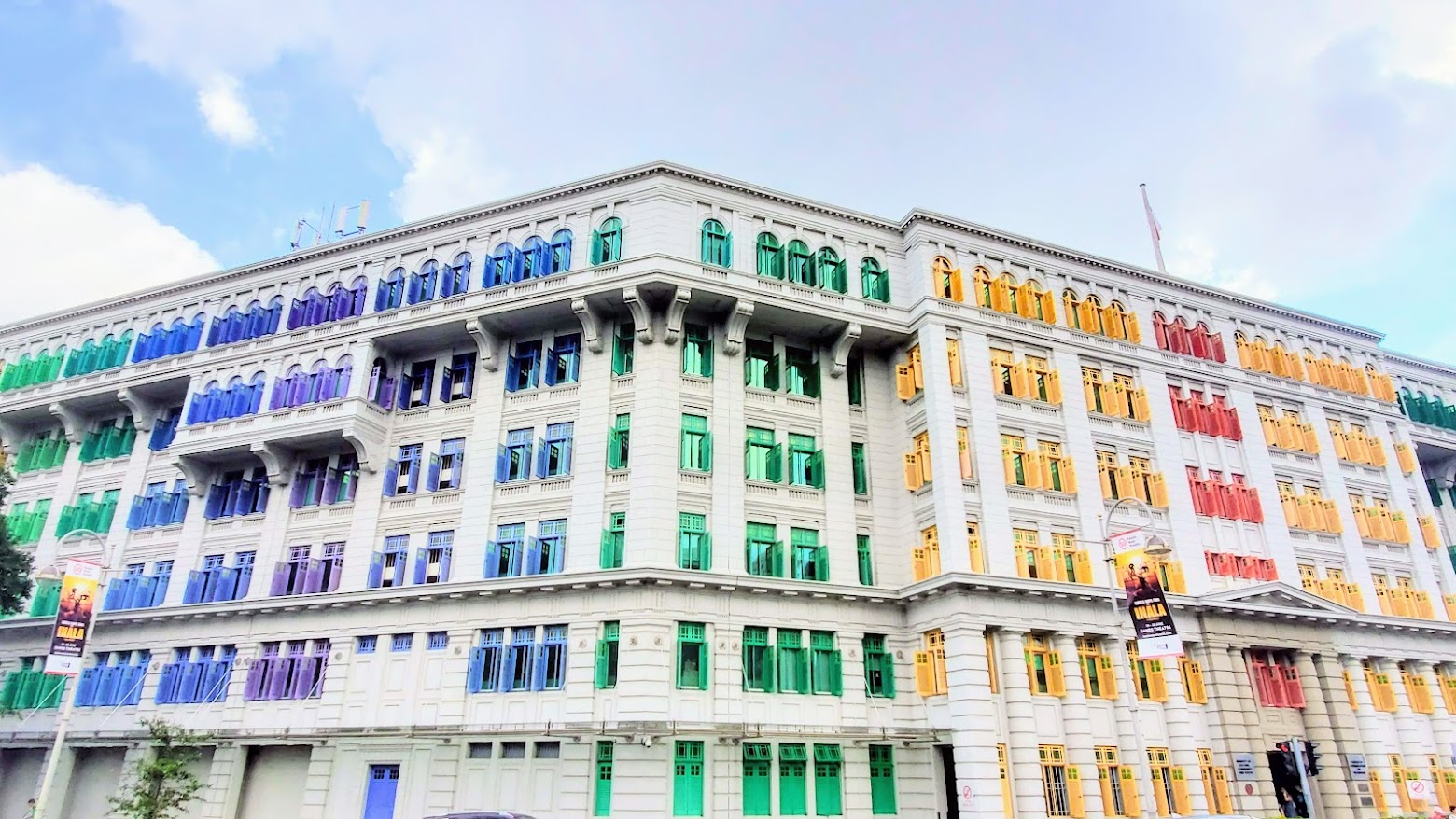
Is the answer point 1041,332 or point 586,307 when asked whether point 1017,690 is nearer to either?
point 1041,332

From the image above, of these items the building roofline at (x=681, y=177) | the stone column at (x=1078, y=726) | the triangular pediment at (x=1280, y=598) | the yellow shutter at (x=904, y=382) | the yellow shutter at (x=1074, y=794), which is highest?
the building roofline at (x=681, y=177)

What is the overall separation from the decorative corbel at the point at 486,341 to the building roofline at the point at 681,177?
4.60m

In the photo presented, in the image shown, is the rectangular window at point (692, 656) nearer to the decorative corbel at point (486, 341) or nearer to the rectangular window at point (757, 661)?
the rectangular window at point (757, 661)

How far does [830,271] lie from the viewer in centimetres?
3130

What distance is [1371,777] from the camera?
28.7 metres

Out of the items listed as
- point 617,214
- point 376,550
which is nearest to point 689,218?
point 617,214

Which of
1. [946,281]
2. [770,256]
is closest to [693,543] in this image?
[770,256]

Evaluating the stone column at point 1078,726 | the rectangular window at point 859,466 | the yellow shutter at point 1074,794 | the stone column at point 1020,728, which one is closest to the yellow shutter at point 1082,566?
the stone column at point 1078,726

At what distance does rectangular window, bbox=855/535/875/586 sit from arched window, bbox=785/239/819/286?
9.14 metres

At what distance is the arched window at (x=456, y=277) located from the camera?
30734 mm

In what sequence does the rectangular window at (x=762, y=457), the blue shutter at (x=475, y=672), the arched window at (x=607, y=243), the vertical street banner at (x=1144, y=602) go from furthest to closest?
1. the arched window at (x=607, y=243)
2. the rectangular window at (x=762, y=457)
3. the blue shutter at (x=475, y=672)
4. the vertical street banner at (x=1144, y=602)

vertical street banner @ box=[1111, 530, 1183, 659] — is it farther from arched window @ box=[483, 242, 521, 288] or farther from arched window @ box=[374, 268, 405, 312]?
arched window @ box=[374, 268, 405, 312]

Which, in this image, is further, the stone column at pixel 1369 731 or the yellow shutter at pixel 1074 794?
the stone column at pixel 1369 731

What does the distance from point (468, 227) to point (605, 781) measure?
19.8 m
